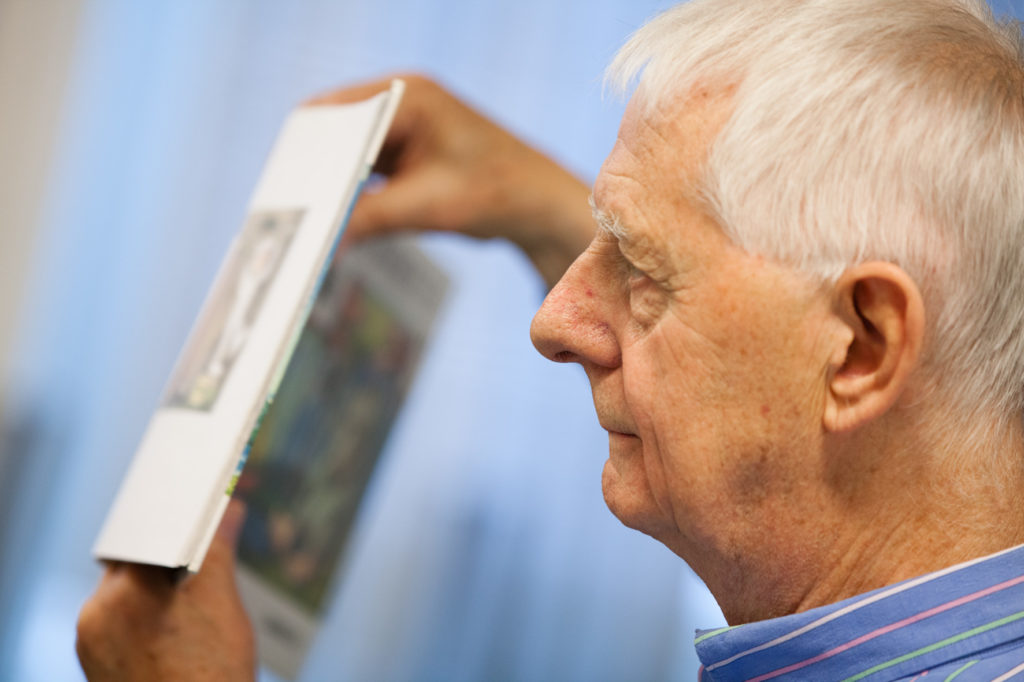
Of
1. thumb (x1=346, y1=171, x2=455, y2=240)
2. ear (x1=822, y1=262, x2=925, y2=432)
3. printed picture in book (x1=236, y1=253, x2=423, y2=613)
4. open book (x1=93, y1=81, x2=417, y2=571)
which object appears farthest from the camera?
printed picture in book (x1=236, y1=253, x2=423, y2=613)

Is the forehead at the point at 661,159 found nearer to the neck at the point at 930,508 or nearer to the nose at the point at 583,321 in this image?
the nose at the point at 583,321

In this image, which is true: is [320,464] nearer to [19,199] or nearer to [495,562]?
[495,562]

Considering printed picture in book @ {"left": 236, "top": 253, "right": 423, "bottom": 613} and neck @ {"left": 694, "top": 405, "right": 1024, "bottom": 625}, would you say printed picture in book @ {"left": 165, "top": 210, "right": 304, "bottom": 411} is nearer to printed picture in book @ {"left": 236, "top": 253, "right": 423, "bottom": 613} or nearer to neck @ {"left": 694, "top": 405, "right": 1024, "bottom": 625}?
printed picture in book @ {"left": 236, "top": 253, "right": 423, "bottom": 613}

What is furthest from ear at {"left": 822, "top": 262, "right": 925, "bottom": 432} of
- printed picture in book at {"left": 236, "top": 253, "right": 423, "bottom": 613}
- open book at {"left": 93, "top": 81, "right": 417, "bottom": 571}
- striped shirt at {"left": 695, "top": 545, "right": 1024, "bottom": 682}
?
printed picture in book at {"left": 236, "top": 253, "right": 423, "bottom": 613}

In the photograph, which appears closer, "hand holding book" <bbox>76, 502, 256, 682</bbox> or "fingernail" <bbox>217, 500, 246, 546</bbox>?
"hand holding book" <bbox>76, 502, 256, 682</bbox>

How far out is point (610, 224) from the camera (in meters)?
0.63

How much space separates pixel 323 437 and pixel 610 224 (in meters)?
0.72

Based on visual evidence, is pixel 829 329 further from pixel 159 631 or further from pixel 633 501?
pixel 159 631

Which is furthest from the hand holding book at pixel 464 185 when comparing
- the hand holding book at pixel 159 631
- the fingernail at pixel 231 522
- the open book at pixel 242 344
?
the hand holding book at pixel 159 631

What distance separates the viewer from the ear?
0.53 meters

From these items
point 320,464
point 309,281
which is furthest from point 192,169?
point 309,281

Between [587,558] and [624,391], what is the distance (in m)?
1.69

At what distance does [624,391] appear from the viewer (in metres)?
0.63

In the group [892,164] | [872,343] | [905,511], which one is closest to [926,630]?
[905,511]
